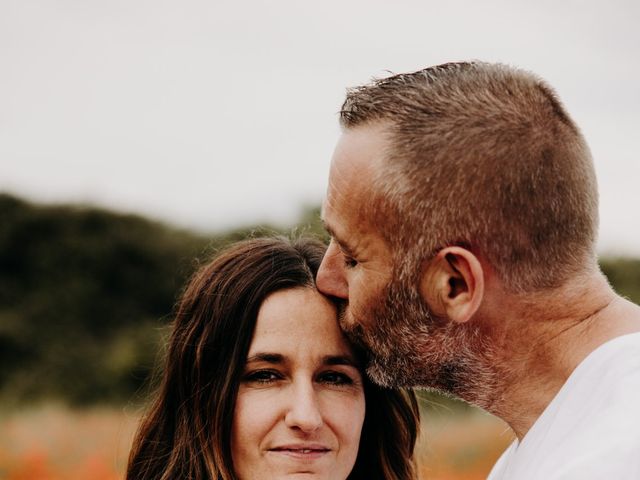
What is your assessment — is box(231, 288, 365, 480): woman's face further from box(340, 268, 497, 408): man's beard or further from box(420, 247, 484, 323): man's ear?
box(420, 247, 484, 323): man's ear

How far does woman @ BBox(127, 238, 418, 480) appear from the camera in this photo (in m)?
3.38

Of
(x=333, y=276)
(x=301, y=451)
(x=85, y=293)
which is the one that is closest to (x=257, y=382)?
(x=301, y=451)

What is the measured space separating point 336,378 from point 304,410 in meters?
0.28

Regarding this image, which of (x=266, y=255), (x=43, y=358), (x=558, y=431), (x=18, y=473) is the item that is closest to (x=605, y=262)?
(x=43, y=358)

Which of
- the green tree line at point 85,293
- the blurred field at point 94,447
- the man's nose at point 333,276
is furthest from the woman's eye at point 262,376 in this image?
the green tree line at point 85,293

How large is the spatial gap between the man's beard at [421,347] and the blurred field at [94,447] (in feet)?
11.4

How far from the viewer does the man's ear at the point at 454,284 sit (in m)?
2.70

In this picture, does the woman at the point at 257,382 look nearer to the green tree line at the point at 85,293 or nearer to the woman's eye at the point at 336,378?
the woman's eye at the point at 336,378

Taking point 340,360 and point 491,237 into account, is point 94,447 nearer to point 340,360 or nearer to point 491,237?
point 340,360

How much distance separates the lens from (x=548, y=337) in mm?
2674

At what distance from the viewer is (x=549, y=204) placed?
8.67 feet

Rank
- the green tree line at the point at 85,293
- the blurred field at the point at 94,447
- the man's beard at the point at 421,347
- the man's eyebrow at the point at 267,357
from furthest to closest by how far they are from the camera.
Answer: the green tree line at the point at 85,293 → the blurred field at the point at 94,447 → the man's eyebrow at the point at 267,357 → the man's beard at the point at 421,347

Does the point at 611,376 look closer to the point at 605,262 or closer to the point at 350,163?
the point at 350,163

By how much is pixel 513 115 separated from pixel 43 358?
1339 cm
